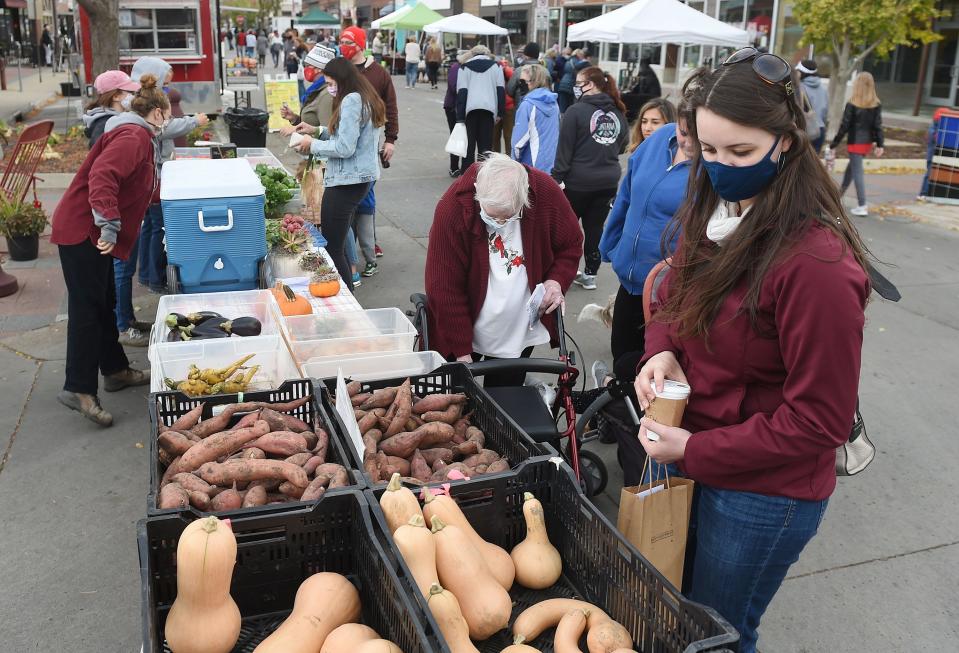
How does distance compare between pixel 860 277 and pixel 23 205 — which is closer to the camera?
pixel 860 277

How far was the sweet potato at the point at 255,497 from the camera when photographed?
8.36 feet

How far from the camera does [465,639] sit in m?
2.05

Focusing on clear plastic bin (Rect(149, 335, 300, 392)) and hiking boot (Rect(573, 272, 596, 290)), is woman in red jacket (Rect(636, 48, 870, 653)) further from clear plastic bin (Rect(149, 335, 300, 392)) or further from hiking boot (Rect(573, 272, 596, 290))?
hiking boot (Rect(573, 272, 596, 290))

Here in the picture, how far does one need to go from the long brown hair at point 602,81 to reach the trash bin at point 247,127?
225 inches

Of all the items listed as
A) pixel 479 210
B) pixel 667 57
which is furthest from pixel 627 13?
pixel 667 57

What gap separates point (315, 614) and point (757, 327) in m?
→ 1.33

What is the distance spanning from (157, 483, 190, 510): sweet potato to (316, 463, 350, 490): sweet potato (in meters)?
0.42

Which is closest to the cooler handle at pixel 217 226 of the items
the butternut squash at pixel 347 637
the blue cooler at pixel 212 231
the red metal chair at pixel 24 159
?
the blue cooler at pixel 212 231

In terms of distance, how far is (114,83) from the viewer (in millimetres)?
5703

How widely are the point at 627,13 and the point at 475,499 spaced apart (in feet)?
47.5

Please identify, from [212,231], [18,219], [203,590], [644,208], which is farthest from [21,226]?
[203,590]

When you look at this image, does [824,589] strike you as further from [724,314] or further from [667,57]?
[667,57]

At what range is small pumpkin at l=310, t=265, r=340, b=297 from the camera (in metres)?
5.52

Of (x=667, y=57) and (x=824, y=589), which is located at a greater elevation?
(x=667, y=57)
